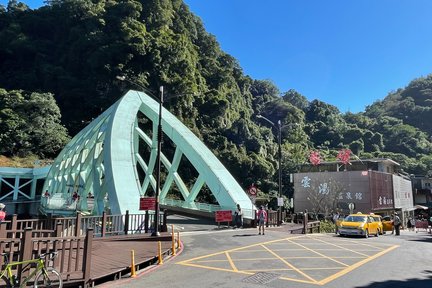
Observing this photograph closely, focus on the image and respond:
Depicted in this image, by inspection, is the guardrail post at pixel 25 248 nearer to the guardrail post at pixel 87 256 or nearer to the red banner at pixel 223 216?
the guardrail post at pixel 87 256

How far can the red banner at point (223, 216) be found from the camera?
23828 mm

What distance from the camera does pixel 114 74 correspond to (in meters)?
64.0

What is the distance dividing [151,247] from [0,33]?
264 ft

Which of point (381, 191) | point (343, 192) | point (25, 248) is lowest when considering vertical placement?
Result: point (25, 248)

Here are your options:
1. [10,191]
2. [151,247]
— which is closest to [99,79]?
[10,191]

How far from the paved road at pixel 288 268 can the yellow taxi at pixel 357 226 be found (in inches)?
256

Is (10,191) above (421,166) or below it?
below

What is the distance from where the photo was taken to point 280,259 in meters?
12.2

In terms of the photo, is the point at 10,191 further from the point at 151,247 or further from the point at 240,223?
the point at 151,247

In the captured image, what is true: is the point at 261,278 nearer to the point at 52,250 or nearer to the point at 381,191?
the point at 52,250

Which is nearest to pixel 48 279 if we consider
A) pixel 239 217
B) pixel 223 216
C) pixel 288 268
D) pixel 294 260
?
pixel 288 268

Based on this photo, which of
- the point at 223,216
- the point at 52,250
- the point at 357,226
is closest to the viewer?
the point at 52,250

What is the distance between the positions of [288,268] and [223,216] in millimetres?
13398

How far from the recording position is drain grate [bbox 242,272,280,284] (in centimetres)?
896
